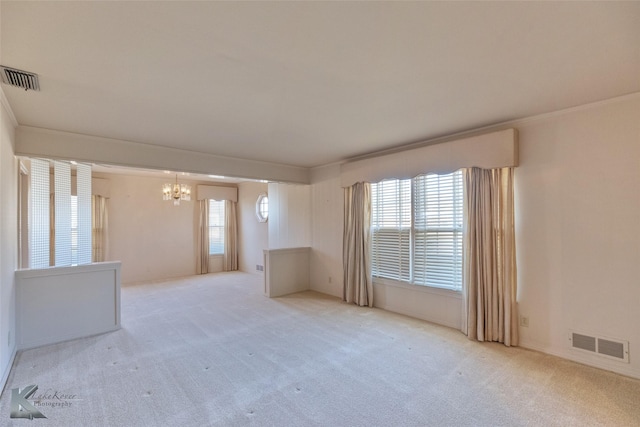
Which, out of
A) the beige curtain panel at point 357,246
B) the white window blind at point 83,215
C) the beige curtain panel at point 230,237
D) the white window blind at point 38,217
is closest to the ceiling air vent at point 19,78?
the white window blind at point 38,217

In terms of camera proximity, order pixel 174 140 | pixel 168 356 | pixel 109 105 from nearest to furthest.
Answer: pixel 109 105 < pixel 168 356 < pixel 174 140

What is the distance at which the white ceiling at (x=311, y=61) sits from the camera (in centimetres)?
155

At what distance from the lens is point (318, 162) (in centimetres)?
551

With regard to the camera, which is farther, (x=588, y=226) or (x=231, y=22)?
(x=588, y=226)

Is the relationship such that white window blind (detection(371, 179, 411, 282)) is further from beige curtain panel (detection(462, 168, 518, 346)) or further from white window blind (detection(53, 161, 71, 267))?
white window blind (detection(53, 161, 71, 267))

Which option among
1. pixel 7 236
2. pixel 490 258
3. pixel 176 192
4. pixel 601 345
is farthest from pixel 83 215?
pixel 601 345

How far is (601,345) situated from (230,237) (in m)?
7.75

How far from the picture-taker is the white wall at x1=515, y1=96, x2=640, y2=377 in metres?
2.66

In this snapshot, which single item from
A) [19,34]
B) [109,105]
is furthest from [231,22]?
[109,105]

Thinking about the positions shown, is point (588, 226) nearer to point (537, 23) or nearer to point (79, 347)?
point (537, 23)

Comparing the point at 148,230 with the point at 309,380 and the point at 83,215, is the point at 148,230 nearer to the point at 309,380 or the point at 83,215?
the point at 83,215

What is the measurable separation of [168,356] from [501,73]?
406cm

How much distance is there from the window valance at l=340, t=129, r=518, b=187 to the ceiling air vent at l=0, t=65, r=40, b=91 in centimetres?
391

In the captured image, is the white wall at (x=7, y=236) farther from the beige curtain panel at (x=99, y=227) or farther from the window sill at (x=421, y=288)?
the window sill at (x=421, y=288)
